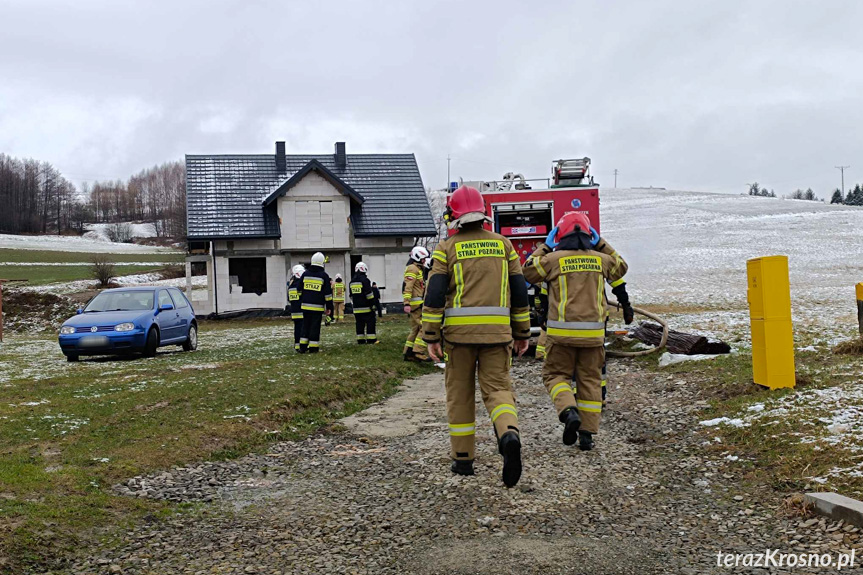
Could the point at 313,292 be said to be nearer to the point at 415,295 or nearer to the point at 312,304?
the point at 312,304

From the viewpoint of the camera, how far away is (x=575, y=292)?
7262 millimetres

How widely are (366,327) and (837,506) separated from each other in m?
13.6

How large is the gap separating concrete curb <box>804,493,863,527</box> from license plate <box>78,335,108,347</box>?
1370 centimetres

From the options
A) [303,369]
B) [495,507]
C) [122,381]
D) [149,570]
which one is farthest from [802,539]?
[122,381]

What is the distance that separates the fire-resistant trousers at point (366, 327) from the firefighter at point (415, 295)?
2.45 metres

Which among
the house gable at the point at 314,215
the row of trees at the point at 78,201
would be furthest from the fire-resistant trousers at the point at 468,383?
the row of trees at the point at 78,201

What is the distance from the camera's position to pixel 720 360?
11289mm

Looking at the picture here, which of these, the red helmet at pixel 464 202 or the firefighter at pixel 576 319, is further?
the firefighter at pixel 576 319

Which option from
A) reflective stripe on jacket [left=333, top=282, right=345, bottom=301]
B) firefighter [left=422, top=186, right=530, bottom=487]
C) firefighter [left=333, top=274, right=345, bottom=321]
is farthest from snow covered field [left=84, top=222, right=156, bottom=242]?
firefighter [left=422, top=186, right=530, bottom=487]

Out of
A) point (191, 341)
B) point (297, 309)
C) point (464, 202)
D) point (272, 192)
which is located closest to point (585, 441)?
point (464, 202)

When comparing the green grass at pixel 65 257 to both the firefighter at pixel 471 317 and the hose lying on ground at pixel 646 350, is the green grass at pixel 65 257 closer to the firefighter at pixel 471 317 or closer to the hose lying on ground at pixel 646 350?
the hose lying on ground at pixel 646 350

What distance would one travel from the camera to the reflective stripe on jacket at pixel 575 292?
7.14 meters

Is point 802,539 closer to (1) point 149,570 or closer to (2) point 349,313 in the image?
(1) point 149,570
